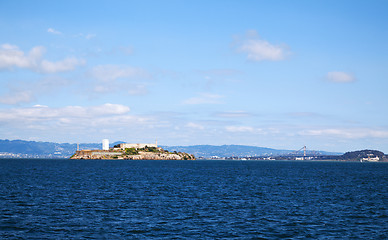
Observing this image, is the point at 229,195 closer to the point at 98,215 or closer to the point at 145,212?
the point at 145,212

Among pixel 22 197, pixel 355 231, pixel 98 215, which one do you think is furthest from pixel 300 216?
pixel 22 197

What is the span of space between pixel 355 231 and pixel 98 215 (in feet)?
96.0

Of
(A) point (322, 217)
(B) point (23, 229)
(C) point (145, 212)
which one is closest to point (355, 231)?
(A) point (322, 217)

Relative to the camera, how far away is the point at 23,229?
3744cm

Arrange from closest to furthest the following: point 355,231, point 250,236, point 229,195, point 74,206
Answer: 1. point 250,236
2. point 355,231
3. point 74,206
4. point 229,195

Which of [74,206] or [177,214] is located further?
[74,206]

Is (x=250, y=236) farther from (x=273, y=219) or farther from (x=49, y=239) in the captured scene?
(x=49, y=239)

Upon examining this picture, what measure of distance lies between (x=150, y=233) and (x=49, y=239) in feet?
30.3

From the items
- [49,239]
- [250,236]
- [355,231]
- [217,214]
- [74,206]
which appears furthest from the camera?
[74,206]

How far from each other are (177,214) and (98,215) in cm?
974

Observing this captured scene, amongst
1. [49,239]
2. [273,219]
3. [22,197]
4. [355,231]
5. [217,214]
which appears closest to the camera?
[49,239]

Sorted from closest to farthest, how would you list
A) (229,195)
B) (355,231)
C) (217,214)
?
(355,231) → (217,214) → (229,195)

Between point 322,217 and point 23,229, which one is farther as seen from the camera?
point 322,217

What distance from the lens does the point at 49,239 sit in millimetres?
33625
